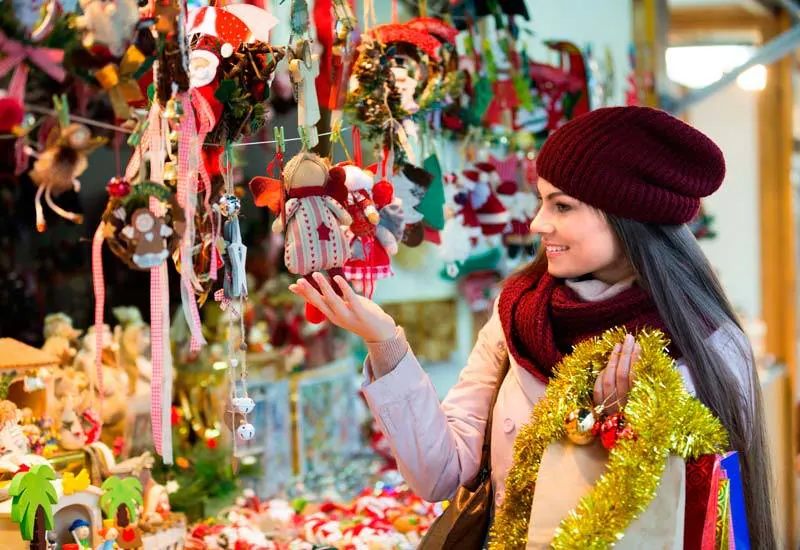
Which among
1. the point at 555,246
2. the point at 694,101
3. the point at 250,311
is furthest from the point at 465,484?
the point at 694,101

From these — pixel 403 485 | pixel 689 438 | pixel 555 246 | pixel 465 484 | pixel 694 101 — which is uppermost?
pixel 694 101

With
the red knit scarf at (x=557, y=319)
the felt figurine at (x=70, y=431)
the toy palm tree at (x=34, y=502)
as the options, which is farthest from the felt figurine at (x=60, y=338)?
the red knit scarf at (x=557, y=319)

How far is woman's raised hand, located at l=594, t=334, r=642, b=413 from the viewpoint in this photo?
143cm

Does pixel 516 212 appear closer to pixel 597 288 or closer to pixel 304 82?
pixel 597 288

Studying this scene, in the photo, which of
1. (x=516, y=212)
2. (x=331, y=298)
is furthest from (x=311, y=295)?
(x=516, y=212)

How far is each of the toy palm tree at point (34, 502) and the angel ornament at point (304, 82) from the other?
2.07ft

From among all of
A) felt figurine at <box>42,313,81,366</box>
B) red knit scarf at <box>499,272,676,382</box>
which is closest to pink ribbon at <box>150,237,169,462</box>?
red knit scarf at <box>499,272,676,382</box>

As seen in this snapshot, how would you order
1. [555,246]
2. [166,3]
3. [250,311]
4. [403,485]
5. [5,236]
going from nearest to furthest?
[166,3] → [555,246] → [5,236] → [403,485] → [250,311]

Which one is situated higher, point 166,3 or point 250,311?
point 166,3

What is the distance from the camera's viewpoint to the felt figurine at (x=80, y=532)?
1.56 m

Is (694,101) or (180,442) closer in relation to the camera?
(180,442)

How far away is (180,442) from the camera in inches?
93.8

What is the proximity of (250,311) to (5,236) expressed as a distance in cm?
72

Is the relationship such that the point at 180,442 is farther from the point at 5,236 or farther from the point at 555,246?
the point at 555,246
